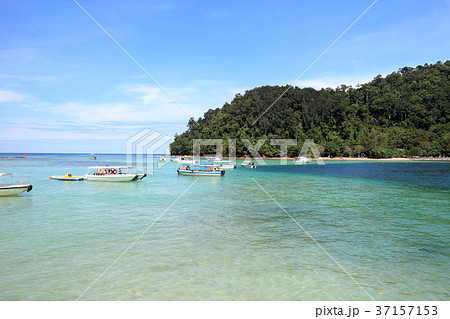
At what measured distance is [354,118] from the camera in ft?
515

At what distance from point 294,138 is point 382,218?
130898 millimetres

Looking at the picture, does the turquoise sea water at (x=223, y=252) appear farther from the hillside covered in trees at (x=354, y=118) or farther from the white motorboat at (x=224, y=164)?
the hillside covered in trees at (x=354, y=118)

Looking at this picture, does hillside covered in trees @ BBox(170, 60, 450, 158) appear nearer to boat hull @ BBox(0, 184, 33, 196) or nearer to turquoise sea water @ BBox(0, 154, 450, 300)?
boat hull @ BBox(0, 184, 33, 196)

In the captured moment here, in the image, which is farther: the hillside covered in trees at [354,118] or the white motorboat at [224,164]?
the hillside covered in trees at [354,118]

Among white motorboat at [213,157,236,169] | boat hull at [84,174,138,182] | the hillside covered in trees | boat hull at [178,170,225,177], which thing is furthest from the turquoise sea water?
the hillside covered in trees

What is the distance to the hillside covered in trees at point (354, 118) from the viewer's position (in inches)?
5404

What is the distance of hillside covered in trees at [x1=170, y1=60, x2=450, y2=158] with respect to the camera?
5404 inches

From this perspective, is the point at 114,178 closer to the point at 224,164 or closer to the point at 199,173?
the point at 199,173

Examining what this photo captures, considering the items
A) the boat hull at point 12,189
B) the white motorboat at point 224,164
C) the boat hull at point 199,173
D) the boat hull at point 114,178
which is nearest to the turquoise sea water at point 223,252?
the boat hull at point 12,189

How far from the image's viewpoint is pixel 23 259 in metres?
12.3

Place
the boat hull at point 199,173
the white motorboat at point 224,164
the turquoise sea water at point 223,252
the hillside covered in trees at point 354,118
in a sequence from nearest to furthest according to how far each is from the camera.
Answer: the turquoise sea water at point 223,252, the boat hull at point 199,173, the white motorboat at point 224,164, the hillside covered in trees at point 354,118

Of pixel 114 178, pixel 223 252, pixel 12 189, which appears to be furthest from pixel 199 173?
pixel 223 252

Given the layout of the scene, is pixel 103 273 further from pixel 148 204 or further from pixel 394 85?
pixel 394 85

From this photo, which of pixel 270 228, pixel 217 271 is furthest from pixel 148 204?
pixel 217 271
